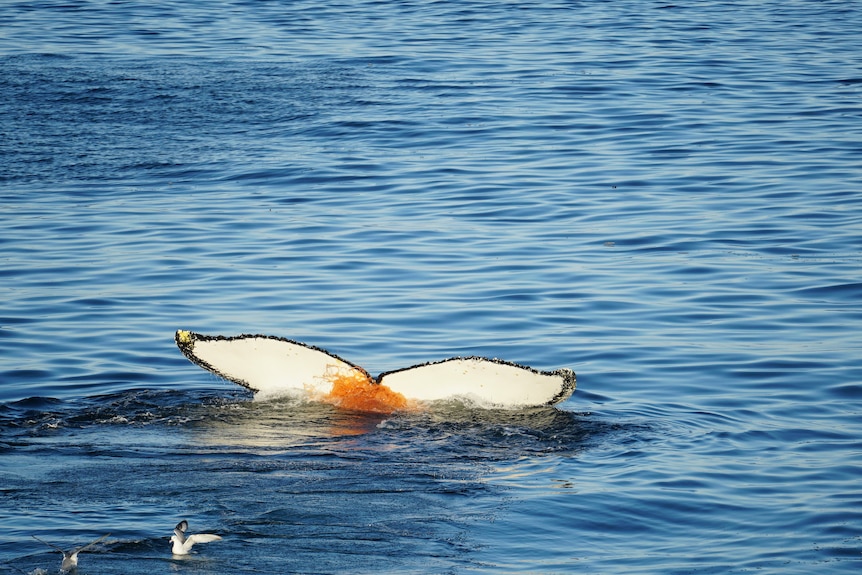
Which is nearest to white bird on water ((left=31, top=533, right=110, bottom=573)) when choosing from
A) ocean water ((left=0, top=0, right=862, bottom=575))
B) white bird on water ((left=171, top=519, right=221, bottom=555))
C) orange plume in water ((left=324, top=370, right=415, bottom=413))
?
ocean water ((left=0, top=0, right=862, bottom=575))

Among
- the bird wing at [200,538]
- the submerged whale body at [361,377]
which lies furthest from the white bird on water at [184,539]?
the submerged whale body at [361,377]

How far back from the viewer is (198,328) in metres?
10.1

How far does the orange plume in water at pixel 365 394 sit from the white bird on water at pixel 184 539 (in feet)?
7.84

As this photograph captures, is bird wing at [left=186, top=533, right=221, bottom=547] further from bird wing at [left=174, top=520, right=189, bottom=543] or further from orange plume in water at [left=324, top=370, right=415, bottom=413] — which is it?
orange plume in water at [left=324, top=370, right=415, bottom=413]

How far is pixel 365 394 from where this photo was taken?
7953 mm

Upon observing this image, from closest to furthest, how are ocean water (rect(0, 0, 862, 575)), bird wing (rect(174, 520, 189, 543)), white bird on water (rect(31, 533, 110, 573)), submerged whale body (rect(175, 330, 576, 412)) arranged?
1. white bird on water (rect(31, 533, 110, 573))
2. bird wing (rect(174, 520, 189, 543))
3. ocean water (rect(0, 0, 862, 575))
4. submerged whale body (rect(175, 330, 576, 412))

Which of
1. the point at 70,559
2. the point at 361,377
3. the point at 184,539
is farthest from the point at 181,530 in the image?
the point at 361,377

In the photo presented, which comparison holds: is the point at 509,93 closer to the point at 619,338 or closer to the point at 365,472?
the point at 619,338

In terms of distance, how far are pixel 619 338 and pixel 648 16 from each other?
19044 mm

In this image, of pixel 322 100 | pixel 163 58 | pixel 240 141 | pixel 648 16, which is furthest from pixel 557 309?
pixel 648 16

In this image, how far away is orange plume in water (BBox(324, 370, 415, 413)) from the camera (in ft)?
25.9

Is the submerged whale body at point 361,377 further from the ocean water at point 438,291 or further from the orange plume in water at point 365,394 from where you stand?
the ocean water at point 438,291

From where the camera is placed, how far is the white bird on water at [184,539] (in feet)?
17.7

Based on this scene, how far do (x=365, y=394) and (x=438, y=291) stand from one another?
335 centimetres
